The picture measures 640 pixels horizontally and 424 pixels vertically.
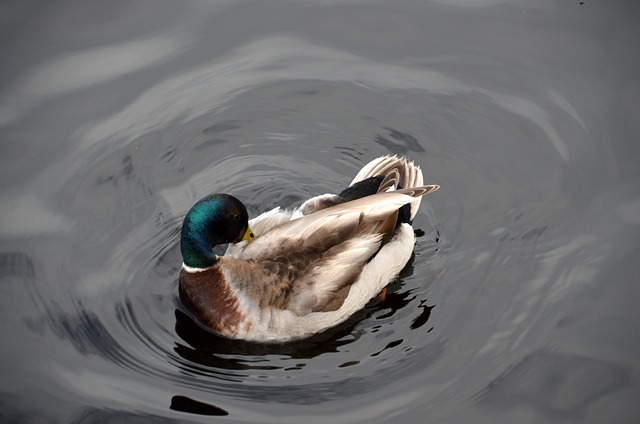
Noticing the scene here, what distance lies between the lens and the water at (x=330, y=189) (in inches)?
239

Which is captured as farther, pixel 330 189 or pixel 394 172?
pixel 330 189

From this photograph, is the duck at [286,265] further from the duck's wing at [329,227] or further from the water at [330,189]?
the water at [330,189]

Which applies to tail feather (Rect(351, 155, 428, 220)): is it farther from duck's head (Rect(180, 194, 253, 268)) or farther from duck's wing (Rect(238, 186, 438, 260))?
duck's head (Rect(180, 194, 253, 268))

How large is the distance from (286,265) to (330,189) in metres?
1.52

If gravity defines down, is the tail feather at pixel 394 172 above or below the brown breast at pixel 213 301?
above

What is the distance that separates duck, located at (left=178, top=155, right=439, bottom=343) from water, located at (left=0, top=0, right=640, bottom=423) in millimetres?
197

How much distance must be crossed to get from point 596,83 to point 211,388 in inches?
193

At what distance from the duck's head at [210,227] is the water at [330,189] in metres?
0.54

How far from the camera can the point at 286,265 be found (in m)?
6.38

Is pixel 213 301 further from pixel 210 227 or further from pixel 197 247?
pixel 210 227

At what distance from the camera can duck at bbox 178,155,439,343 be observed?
249 inches

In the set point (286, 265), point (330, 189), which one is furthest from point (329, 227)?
point (330, 189)

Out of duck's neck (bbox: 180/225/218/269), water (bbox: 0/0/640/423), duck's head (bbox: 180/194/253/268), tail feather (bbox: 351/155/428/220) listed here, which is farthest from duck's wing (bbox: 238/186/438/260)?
water (bbox: 0/0/640/423)

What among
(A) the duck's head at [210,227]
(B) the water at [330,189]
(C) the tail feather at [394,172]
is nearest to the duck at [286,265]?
(A) the duck's head at [210,227]
